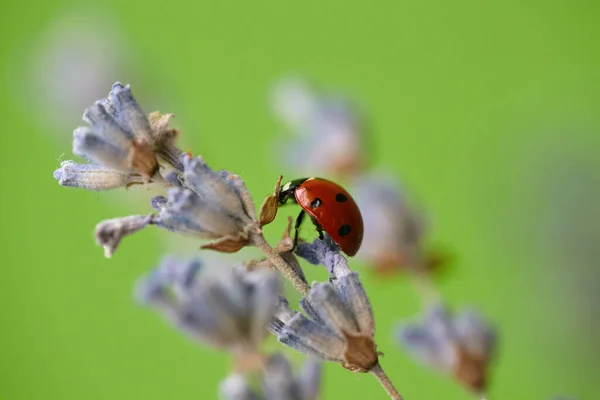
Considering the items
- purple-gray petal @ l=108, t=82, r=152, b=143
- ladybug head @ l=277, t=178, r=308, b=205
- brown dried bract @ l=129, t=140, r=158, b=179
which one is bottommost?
brown dried bract @ l=129, t=140, r=158, b=179

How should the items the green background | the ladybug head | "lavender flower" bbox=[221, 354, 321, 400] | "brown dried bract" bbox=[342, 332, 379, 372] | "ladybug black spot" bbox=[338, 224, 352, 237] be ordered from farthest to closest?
the green background → the ladybug head → "ladybug black spot" bbox=[338, 224, 352, 237] → "brown dried bract" bbox=[342, 332, 379, 372] → "lavender flower" bbox=[221, 354, 321, 400]

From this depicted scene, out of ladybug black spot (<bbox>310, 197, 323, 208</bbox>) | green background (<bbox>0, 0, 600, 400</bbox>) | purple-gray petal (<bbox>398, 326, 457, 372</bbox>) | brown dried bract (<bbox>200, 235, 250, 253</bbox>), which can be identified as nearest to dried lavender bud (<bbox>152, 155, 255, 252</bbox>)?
brown dried bract (<bbox>200, 235, 250, 253</bbox>)

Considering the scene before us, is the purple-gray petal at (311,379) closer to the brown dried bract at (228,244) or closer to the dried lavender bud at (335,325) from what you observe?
the dried lavender bud at (335,325)

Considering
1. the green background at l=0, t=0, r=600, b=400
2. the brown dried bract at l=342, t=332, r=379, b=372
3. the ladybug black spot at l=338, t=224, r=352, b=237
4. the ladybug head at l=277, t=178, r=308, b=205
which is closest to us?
the brown dried bract at l=342, t=332, r=379, b=372

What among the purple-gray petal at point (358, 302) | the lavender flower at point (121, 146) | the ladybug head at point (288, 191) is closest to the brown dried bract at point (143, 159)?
the lavender flower at point (121, 146)

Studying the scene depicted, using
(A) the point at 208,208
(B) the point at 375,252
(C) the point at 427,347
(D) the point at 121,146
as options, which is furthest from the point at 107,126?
(B) the point at 375,252

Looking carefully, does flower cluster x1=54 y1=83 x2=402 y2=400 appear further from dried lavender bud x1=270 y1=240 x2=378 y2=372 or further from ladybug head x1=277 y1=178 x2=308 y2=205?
ladybug head x1=277 y1=178 x2=308 y2=205
